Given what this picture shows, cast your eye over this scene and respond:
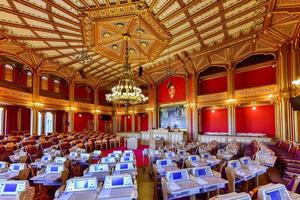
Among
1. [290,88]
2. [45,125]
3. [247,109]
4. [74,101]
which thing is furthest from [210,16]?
[45,125]

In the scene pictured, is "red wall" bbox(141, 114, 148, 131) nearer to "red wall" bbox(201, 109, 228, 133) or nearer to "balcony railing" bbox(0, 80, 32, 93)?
"red wall" bbox(201, 109, 228, 133)

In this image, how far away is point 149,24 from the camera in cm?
782

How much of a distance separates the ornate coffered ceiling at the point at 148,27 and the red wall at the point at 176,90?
2916mm

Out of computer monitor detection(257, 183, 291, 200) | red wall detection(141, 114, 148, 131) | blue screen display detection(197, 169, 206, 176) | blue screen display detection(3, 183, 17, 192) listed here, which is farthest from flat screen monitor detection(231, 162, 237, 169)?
red wall detection(141, 114, 148, 131)

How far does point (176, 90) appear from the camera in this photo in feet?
51.8

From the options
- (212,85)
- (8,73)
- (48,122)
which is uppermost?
(8,73)

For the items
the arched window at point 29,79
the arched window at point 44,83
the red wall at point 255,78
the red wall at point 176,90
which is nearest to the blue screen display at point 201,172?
the red wall at point 255,78

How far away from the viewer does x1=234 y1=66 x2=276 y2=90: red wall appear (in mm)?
10766

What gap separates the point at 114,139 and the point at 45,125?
624 cm

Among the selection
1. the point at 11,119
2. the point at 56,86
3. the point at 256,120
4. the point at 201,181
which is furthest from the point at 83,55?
the point at 256,120

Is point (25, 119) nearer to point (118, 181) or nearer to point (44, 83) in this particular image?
point (44, 83)

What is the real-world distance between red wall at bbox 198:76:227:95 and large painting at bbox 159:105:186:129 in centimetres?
205

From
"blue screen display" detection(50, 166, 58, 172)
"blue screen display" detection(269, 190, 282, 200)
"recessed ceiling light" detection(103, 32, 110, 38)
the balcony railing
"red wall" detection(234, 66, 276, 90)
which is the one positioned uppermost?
"recessed ceiling light" detection(103, 32, 110, 38)

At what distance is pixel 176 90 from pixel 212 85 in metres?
3.09
